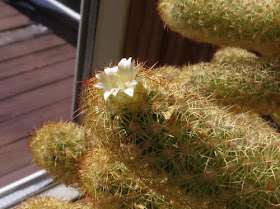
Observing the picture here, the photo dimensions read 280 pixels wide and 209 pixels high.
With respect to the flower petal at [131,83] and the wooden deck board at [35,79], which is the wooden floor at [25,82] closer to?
the wooden deck board at [35,79]

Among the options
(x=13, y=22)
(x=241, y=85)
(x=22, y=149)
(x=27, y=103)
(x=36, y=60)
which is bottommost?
(x=22, y=149)

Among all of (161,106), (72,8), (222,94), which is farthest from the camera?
(72,8)

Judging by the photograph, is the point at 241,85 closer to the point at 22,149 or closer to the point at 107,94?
the point at 107,94

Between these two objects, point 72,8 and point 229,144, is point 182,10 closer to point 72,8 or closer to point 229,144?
point 229,144

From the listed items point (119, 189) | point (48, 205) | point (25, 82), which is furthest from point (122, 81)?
point (25, 82)

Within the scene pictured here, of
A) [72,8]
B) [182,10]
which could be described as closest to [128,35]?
[72,8]

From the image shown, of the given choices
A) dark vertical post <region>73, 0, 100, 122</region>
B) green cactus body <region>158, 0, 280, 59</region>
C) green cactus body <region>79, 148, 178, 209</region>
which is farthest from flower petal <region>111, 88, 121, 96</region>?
dark vertical post <region>73, 0, 100, 122</region>
